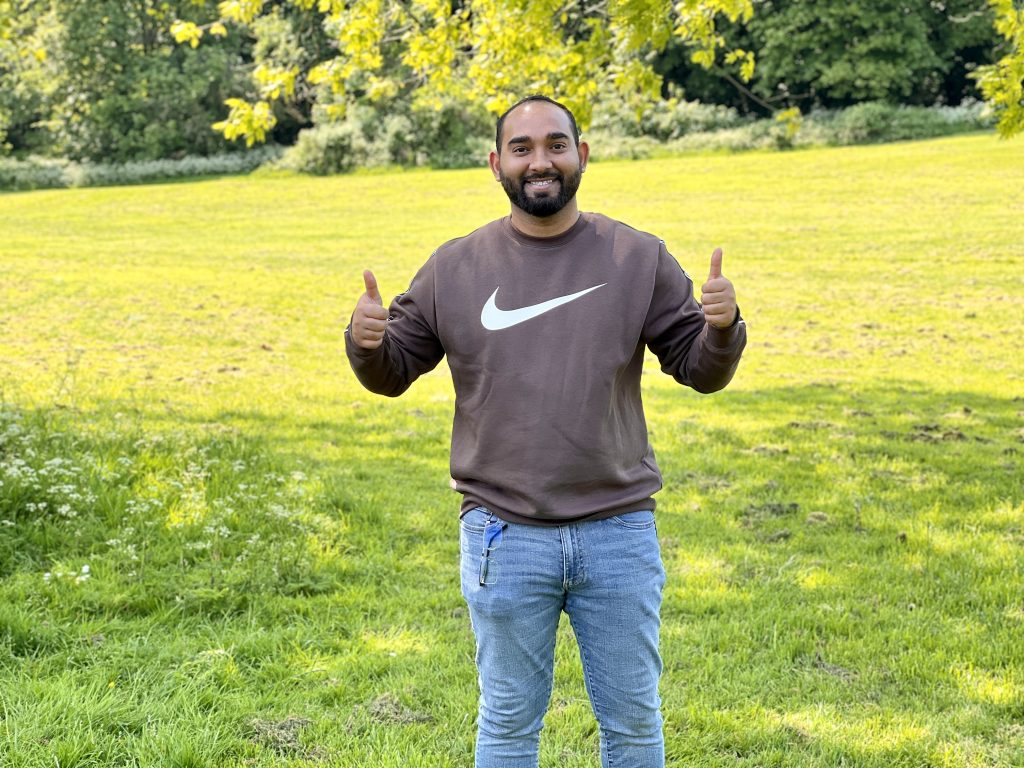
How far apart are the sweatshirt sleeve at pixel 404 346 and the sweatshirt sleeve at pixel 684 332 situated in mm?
686

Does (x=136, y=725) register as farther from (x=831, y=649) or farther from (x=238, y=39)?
(x=238, y=39)

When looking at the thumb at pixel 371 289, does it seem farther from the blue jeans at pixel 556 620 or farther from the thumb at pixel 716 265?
the thumb at pixel 716 265

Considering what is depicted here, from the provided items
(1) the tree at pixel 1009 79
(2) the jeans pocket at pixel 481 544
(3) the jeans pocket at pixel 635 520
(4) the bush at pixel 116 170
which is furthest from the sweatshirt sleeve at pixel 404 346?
(4) the bush at pixel 116 170

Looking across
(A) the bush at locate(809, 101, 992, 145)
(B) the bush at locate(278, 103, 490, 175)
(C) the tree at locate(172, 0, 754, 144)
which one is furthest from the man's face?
(B) the bush at locate(278, 103, 490, 175)

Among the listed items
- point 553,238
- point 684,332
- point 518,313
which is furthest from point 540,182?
point 684,332

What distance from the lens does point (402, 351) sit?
11.1 ft

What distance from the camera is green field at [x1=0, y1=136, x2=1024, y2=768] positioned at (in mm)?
4328

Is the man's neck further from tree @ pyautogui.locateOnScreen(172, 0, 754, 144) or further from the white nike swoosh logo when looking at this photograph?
tree @ pyautogui.locateOnScreen(172, 0, 754, 144)

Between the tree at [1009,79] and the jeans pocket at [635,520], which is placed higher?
the tree at [1009,79]

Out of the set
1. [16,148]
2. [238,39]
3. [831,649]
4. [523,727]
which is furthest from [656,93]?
[16,148]

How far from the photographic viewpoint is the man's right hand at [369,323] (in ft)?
10.3

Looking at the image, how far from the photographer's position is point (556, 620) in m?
3.22

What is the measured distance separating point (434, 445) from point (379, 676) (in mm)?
4535

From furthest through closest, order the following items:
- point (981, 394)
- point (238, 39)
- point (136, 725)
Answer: point (238, 39), point (981, 394), point (136, 725)
